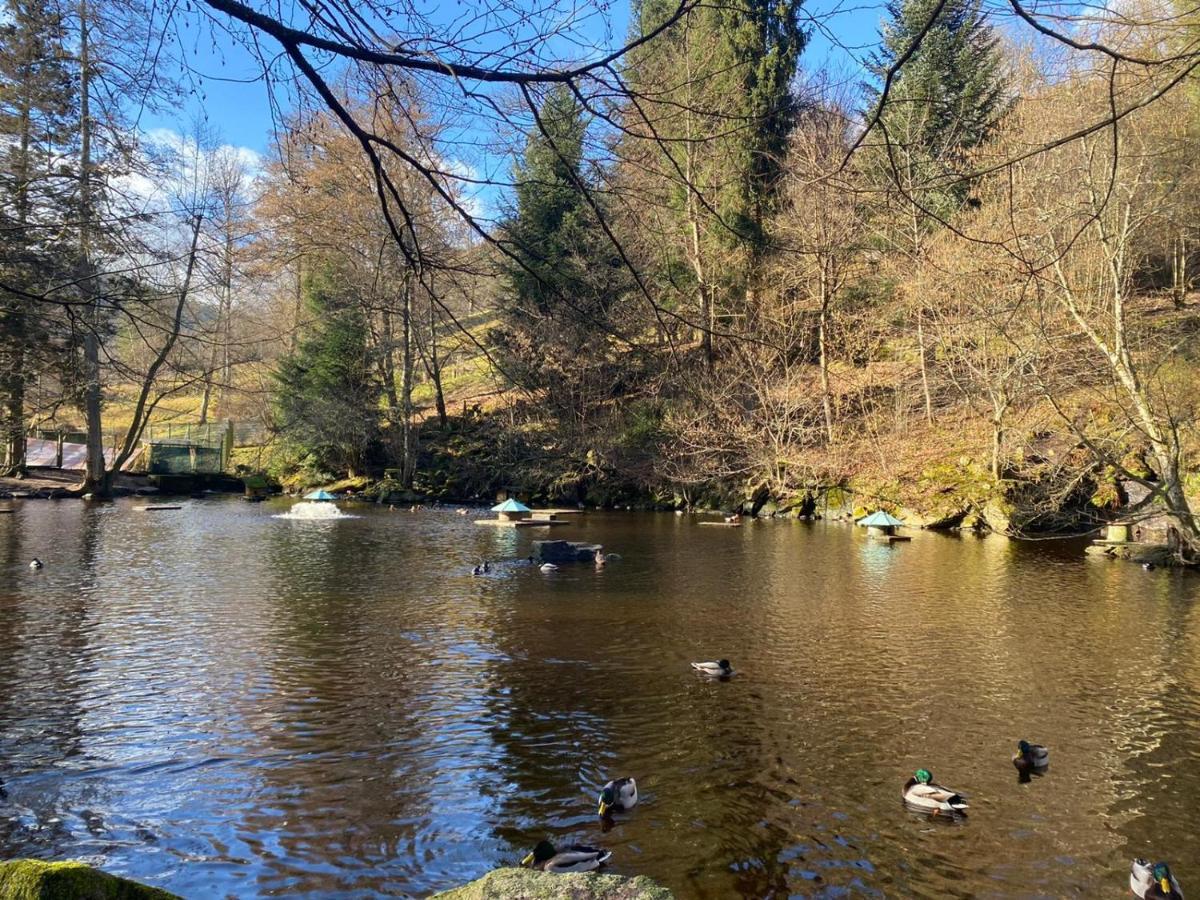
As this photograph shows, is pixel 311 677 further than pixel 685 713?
Yes

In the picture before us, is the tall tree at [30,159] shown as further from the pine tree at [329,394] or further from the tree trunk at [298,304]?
the tree trunk at [298,304]

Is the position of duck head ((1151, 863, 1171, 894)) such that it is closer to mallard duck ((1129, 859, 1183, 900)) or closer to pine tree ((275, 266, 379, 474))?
mallard duck ((1129, 859, 1183, 900))

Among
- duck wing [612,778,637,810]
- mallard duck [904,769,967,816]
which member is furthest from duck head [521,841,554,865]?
mallard duck [904,769,967,816]

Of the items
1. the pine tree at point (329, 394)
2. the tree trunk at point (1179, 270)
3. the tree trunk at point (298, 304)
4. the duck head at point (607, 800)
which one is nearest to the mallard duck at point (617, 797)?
the duck head at point (607, 800)

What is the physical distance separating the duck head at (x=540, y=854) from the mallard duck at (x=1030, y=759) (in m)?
4.23

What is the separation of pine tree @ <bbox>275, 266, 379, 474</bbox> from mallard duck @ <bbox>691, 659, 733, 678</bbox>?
30416mm

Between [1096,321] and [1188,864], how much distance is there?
17.7 meters

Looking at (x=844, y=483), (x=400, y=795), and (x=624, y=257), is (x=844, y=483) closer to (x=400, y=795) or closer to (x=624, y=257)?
(x=400, y=795)

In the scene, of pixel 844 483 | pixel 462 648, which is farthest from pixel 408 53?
pixel 844 483

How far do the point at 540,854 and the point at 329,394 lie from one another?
35888 mm

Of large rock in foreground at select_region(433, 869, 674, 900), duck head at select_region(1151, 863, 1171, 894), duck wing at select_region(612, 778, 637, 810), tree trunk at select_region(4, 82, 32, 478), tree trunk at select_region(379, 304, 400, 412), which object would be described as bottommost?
duck head at select_region(1151, 863, 1171, 894)

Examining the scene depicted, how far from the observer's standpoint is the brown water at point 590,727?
572 cm

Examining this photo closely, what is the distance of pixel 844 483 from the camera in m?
30.3

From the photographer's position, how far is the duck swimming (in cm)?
718
